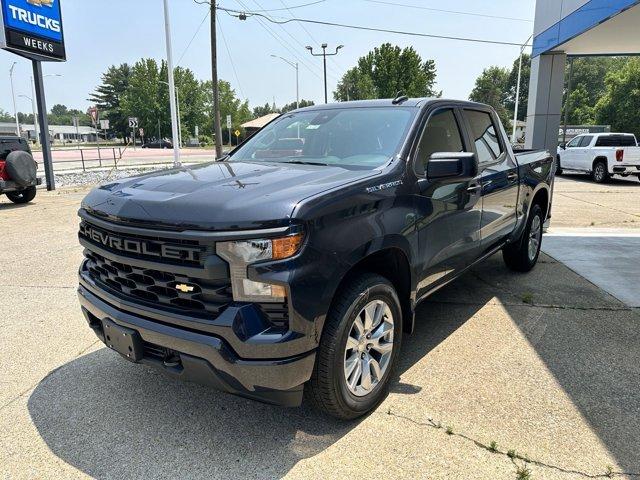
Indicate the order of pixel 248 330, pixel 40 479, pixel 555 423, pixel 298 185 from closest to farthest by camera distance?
pixel 248 330 < pixel 40 479 < pixel 298 185 < pixel 555 423

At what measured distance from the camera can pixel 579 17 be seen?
42.7ft

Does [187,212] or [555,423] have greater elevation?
[187,212]

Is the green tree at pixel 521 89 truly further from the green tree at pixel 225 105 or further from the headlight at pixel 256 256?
the headlight at pixel 256 256

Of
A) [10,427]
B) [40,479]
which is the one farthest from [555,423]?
[10,427]

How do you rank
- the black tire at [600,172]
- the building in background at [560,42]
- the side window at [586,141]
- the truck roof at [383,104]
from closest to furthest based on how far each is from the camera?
the truck roof at [383,104]
the building in background at [560,42]
the black tire at [600,172]
the side window at [586,141]

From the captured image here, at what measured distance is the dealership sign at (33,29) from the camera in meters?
13.4

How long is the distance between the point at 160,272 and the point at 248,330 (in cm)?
61

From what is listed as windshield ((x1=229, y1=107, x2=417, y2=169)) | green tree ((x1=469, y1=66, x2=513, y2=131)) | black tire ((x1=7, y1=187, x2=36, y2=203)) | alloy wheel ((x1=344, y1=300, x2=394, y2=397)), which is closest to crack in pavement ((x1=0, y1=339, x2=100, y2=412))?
windshield ((x1=229, y1=107, x2=417, y2=169))

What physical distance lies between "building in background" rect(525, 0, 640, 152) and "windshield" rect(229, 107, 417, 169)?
29.1 feet

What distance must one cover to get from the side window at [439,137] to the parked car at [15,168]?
34.7 feet

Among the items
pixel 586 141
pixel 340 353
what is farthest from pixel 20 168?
pixel 586 141

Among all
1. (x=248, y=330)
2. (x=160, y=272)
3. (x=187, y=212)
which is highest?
(x=187, y=212)

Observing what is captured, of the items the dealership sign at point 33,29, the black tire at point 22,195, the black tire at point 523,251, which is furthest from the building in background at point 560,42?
the dealership sign at point 33,29

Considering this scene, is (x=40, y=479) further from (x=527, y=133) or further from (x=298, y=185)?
(x=527, y=133)
